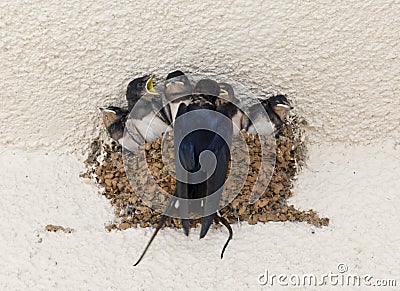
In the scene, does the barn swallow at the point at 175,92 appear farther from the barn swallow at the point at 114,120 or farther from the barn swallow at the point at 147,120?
the barn swallow at the point at 114,120

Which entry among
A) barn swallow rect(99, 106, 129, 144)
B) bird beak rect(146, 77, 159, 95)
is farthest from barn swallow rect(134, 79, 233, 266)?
barn swallow rect(99, 106, 129, 144)

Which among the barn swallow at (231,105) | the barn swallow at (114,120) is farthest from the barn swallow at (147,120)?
the barn swallow at (231,105)

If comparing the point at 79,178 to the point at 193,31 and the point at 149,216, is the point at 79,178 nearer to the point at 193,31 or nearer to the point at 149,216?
the point at 149,216

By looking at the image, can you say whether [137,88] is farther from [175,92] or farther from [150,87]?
[175,92]

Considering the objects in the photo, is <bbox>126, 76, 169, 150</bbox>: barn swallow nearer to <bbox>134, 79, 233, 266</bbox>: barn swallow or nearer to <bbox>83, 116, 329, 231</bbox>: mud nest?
<bbox>83, 116, 329, 231</bbox>: mud nest

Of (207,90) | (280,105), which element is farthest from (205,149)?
(280,105)

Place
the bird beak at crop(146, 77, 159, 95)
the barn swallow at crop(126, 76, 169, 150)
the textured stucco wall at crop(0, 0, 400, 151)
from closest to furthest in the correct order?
the textured stucco wall at crop(0, 0, 400, 151), the bird beak at crop(146, 77, 159, 95), the barn swallow at crop(126, 76, 169, 150)
